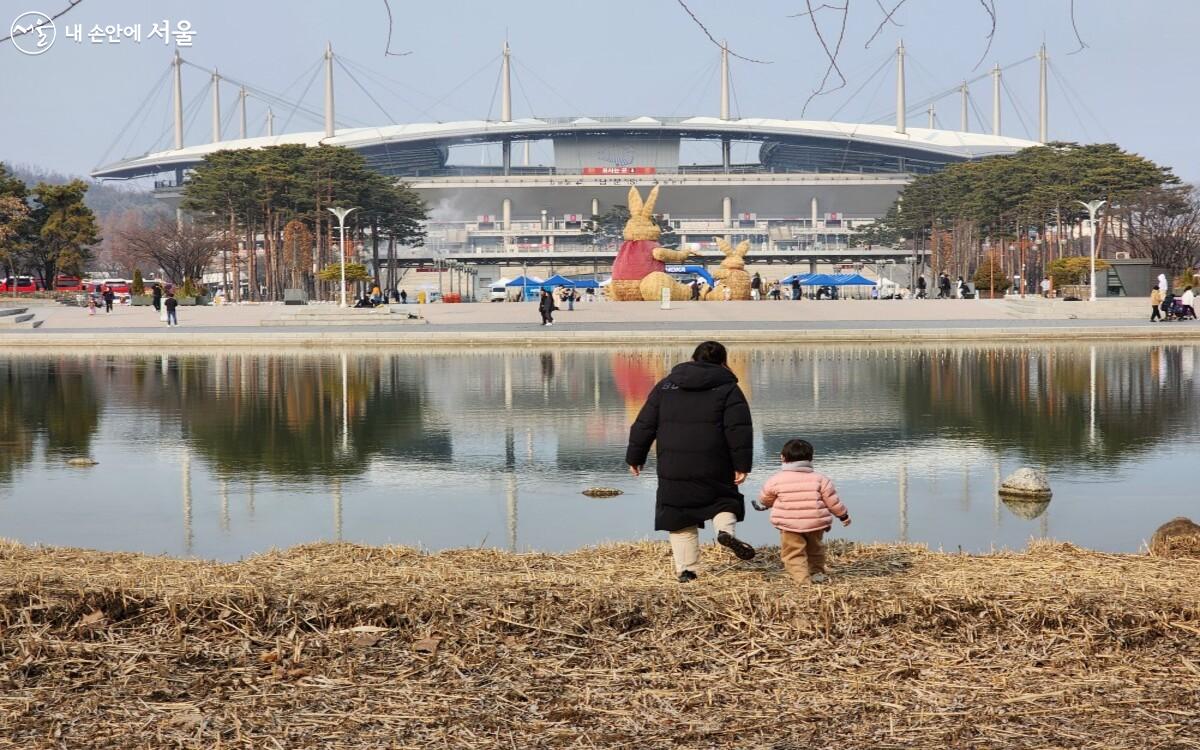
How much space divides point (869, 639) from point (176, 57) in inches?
6742

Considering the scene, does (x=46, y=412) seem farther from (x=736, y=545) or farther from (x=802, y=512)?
(x=802, y=512)

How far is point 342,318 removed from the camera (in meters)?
45.0

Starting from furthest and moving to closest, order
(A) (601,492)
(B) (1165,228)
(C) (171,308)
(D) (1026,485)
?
1. (B) (1165,228)
2. (C) (171,308)
3. (A) (601,492)
4. (D) (1026,485)

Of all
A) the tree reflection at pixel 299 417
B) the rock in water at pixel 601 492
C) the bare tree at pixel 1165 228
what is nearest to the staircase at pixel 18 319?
the tree reflection at pixel 299 417

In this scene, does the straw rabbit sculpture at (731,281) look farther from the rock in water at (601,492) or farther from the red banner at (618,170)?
the red banner at (618,170)

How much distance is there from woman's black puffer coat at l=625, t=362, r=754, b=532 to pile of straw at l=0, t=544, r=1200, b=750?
0.35 metres

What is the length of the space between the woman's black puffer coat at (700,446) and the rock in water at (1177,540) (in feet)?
8.61

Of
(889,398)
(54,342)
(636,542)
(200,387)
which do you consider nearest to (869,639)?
(636,542)

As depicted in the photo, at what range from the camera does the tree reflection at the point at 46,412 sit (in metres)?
14.9

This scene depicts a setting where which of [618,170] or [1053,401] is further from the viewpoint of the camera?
[618,170]

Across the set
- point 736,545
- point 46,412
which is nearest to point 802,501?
point 736,545

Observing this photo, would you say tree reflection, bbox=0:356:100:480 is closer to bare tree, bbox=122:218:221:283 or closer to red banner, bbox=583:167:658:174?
bare tree, bbox=122:218:221:283

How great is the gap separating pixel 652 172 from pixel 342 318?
344 feet

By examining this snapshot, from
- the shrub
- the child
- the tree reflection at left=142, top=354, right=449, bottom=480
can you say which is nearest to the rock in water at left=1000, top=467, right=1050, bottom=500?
the child
